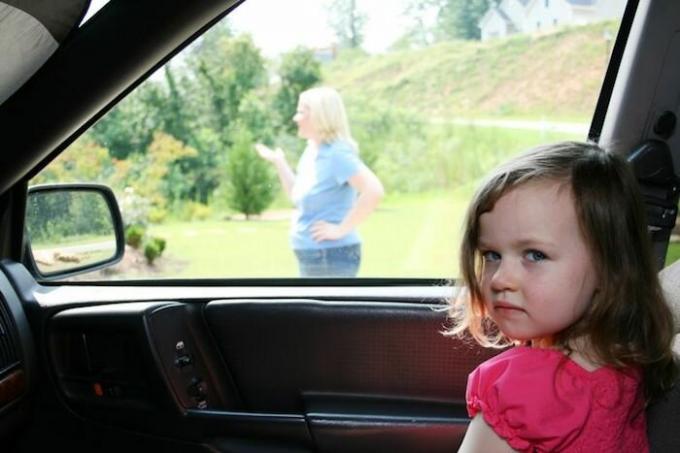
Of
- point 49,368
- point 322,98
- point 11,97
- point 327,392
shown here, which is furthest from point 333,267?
point 11,97

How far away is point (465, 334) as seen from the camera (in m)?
2.29

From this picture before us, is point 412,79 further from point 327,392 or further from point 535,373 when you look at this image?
point 535,373

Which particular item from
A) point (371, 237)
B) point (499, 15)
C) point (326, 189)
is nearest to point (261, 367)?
point (326, 189)

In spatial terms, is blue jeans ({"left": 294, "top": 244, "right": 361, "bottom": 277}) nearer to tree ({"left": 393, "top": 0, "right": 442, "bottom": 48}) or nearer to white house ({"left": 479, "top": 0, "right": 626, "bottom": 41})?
white house ({"left": 479, "top": 0, "right": 626, "bottom": 41})

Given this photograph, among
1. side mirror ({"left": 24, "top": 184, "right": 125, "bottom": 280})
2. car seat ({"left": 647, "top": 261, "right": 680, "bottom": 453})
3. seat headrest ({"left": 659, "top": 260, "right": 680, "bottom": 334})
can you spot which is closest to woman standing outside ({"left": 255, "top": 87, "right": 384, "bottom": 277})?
side mirror ({"left": 24, "top": 184, "right": 125, "bottom": 280})

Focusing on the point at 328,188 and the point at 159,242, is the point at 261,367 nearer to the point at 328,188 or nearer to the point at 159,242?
the point at 328,188

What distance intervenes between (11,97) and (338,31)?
3519mm

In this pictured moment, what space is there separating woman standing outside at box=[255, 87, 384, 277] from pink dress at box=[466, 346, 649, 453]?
2.40m

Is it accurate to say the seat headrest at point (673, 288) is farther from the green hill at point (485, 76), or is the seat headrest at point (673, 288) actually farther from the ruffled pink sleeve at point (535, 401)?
the green hill at point (485, 76)

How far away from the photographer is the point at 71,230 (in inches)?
111

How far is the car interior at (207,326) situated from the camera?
206cm

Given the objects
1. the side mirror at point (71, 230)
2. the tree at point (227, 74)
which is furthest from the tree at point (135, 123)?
the side mirror at point (71, 230)

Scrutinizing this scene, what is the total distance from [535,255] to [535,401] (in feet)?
0.82

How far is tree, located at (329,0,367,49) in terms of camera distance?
16.9 feet
